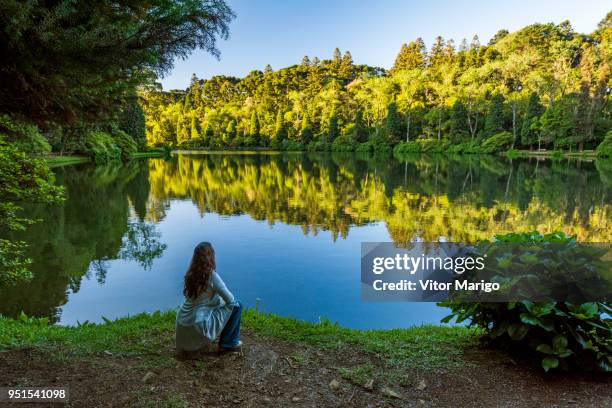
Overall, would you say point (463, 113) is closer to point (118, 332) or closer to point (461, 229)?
point (461, 229)

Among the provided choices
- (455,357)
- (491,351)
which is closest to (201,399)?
(455,357)

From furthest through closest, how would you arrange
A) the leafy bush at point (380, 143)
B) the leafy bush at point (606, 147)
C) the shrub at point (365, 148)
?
the shrub at point (365, 148), the leafy bush at point (380, 143), the leafy bush at point (606, 147)

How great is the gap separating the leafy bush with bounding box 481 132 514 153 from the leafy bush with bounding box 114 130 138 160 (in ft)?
133

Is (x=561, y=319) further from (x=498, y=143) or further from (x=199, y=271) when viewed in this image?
(x=498, y=143)

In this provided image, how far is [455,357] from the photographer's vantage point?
13.9ft

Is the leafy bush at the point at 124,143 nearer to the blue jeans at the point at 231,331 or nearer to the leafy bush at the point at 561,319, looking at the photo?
the blue jeans at the point at 231,331

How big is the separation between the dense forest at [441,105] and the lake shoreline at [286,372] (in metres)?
34.4

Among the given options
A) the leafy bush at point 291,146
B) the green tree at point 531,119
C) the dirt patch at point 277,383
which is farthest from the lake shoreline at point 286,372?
the leafy bush at point 291,146

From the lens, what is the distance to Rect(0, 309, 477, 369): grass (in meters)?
4.14

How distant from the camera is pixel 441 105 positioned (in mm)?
59969

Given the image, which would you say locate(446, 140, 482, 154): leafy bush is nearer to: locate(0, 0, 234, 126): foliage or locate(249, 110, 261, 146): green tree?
locate(249, 110, 261, 146): green tree

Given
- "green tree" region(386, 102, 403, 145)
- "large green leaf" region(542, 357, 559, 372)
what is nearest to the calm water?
"large green leaf" region(542, 357, 559, 372)

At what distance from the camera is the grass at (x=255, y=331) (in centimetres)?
414

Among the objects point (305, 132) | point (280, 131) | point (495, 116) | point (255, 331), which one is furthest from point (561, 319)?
point (280, 131)
